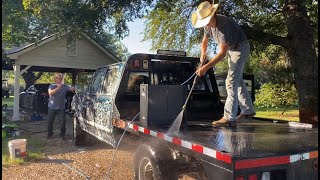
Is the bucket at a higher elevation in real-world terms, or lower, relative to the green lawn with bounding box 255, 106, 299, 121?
higher

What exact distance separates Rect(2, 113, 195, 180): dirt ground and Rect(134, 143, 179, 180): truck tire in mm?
735

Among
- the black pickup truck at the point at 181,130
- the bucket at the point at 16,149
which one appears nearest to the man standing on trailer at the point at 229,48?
the black pickup truck at the point at 181,130

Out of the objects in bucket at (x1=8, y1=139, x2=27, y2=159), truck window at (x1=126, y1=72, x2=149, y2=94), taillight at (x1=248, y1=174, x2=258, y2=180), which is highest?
truck window at (x1=126, y1=72, x2=149, y2=94)

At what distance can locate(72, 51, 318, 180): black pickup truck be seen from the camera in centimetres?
288

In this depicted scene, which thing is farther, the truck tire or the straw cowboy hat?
the straw cowboy hat

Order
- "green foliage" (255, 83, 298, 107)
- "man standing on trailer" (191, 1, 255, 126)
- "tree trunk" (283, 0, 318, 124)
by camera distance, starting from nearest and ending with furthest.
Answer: "man standing on trailer" (191, 1, 255, 126)
"tree trunk" (283, 0, 318, 124)
"green foliage" (255, 83, 298, 107)

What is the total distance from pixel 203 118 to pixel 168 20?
30.0 feet

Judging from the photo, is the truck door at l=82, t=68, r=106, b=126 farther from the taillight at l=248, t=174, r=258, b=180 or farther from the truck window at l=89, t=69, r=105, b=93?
the taillight at l=248, t=174, r=258, b=180

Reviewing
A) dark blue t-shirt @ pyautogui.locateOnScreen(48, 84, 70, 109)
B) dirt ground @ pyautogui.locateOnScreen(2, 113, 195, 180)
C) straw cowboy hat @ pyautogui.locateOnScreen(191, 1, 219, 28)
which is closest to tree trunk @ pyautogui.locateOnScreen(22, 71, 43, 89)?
dark blue t-shirt @ pyautogui.locateOnScreen(48, 84, 70, 109)

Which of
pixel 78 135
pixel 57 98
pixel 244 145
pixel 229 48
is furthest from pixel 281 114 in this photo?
pixel 244 145

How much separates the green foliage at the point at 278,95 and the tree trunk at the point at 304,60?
10.1 metres

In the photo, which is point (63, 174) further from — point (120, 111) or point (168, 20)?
point (168, 20)

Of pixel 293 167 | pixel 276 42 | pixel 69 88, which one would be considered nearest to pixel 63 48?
pixel 69 88

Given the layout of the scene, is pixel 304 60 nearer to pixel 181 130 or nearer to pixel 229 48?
pixel 229 48
